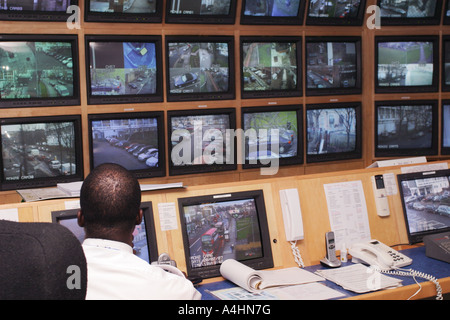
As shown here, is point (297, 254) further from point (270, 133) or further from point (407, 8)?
point (407, 8)

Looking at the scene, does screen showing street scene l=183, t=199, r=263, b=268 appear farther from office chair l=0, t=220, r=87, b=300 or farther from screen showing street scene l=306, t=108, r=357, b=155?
screen showing street scene l=306, t=108, r=357, b=155

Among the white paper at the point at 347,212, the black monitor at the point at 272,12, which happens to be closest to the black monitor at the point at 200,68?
the black monitor at the point at 272,12

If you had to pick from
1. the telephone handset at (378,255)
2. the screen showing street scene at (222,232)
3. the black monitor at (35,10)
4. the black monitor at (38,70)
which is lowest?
the telephone handset at (378,255)

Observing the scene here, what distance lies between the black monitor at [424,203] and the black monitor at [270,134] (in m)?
1.34

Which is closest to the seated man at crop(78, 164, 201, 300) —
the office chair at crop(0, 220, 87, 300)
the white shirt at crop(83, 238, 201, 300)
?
the white shirt at crop(83, 238, 201, 300)

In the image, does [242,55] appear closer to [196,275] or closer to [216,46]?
[216,46]

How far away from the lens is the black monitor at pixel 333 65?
400 cm

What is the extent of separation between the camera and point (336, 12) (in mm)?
3996

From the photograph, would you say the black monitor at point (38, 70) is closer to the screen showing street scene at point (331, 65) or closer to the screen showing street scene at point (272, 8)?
the screen showing street scene at point (272, 8)

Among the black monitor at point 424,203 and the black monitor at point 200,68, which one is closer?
the black monitor at point 424,203

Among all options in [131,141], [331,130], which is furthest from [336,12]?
[131,141]

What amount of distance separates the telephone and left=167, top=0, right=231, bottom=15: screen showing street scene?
1.66m

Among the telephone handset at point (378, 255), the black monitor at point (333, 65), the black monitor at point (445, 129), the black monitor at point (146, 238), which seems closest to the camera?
the black monitor at point (146, 238)

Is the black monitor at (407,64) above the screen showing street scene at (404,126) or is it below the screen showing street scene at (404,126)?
above
